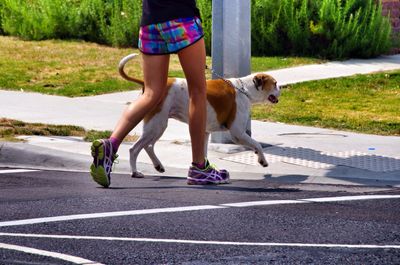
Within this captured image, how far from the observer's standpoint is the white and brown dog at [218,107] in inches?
374

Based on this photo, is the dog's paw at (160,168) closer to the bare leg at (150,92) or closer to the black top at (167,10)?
the bare leg at (150,92)

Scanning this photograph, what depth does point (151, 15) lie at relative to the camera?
891cm

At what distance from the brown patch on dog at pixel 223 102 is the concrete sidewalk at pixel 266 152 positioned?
0.44m

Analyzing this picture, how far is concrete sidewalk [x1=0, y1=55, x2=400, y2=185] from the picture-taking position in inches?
378

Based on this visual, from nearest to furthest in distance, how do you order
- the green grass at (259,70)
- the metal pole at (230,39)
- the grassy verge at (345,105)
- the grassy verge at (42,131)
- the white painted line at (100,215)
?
the white painted line at (100,215)
the metal pole at (230,39)
the grassy verge at (42,131)
the grassy verge at (345,105)
the green grass at (259,70)

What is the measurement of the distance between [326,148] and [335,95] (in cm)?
375

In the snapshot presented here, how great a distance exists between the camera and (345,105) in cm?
1353

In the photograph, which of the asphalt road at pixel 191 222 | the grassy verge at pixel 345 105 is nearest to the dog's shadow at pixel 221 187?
the asphalt road at pixel 191 222

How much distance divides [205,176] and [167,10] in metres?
1.30

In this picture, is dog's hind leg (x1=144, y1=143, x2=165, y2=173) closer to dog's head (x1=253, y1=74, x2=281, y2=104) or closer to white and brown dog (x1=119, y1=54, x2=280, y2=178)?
white and brown dog (x1=119, y1=54, x2=280, y2=178)

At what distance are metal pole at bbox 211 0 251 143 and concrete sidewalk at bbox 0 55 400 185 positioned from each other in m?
0.50

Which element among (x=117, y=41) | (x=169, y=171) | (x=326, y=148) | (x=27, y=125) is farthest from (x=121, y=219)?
(x=117, y=41)

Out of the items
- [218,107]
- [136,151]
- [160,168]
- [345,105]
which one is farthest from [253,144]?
[345,105]

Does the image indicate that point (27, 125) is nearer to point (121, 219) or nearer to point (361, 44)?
point (121, 219)
